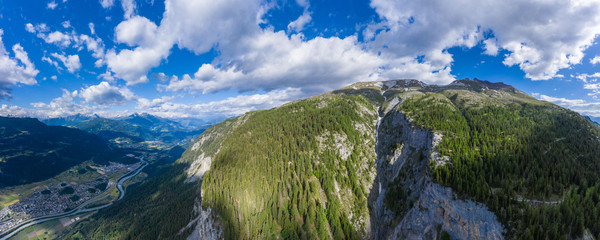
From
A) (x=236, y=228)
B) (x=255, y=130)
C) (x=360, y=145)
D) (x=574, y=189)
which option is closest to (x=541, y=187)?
(x=574, y=189)

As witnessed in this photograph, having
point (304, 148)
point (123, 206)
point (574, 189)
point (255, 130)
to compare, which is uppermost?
point (255, 130)

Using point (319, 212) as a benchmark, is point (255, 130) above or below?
above

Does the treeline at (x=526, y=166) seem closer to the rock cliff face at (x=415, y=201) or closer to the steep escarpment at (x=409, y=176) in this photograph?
the steep escarpment at (x=409, y=176)

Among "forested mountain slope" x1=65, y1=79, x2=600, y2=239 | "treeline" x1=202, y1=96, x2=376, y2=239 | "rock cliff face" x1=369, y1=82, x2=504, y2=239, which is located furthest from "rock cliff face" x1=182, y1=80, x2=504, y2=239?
"treeline" x1=202, y1=96, x2=376, y2=239

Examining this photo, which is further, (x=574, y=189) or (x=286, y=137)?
(x=286, y=137)

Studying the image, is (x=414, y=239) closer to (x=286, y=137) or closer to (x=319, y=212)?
(x=319, y=212)

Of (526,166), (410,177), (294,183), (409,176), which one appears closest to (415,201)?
(410,177)

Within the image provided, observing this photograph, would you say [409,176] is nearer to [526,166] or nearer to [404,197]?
[404,197]

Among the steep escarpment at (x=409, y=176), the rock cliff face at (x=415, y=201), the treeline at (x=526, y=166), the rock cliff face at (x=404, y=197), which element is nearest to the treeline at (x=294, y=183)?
the steep escarpment at (x=409, y=176)
